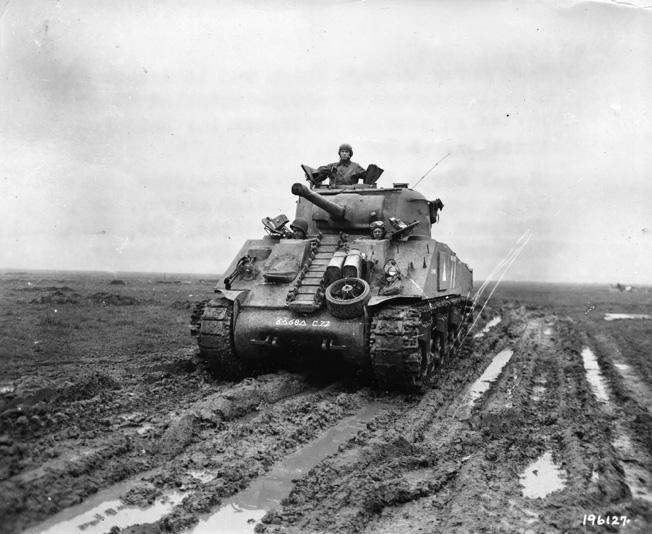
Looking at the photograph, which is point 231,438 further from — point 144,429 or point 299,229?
point 299,229

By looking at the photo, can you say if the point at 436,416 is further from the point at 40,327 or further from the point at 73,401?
the point at 40,327

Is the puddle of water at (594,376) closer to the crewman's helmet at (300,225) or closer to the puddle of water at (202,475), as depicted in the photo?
the crewman's helmet at (300,225)

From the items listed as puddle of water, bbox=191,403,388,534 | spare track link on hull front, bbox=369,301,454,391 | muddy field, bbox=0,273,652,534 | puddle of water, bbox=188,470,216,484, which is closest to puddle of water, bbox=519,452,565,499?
muddy field, bbox=0,273,652,534

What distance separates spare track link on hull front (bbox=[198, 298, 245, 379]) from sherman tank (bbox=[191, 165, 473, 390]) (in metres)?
0.01

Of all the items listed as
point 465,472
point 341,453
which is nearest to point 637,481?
point 465,472

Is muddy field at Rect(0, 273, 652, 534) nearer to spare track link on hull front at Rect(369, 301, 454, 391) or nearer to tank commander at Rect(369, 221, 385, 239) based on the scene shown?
spare track link on hull front at Rect(369, 301, 454, 391)

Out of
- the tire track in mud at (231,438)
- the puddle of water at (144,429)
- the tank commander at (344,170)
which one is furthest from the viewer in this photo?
the tank commander at (344,170)

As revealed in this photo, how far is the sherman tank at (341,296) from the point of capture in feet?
26.4

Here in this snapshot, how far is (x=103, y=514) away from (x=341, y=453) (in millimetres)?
2345

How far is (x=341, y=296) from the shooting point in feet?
27.4

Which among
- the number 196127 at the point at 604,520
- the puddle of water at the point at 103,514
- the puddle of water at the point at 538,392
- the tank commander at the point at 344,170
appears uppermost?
the tank commander at the point at 344,170

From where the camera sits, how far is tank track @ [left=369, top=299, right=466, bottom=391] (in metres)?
7.71

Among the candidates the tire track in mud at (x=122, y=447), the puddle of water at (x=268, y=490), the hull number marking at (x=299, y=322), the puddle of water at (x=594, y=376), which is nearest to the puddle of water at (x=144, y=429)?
the tire track in mud at (x=122, y=447)

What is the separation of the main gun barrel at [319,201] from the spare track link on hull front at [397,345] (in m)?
2.09
